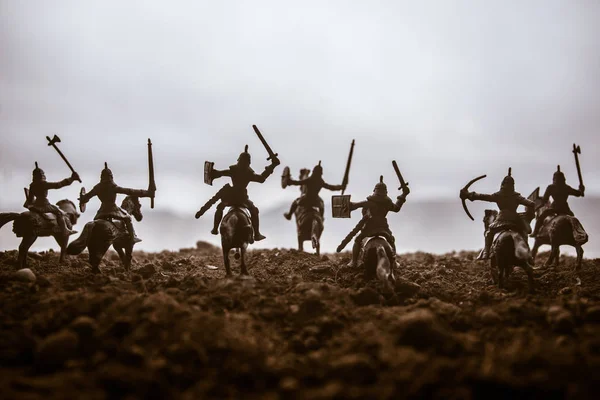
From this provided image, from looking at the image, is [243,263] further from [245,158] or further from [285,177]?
[285,177]

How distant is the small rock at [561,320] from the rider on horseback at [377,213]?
3627 mm

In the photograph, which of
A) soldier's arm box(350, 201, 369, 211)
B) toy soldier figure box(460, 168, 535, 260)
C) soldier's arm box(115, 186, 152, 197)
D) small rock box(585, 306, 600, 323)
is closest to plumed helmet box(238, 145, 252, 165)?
soldier's arm box(115, 186, 152, 197)

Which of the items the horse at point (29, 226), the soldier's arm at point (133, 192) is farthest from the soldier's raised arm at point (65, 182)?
the soldier's arm at point (133, 192)

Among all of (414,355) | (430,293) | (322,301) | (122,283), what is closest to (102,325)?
(122,283)

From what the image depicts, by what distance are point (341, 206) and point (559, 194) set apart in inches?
259

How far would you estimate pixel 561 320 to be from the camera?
5938 millimetres

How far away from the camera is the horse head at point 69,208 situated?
42.8 feet

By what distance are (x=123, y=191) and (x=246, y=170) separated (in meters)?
2.99

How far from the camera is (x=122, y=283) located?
7.85m

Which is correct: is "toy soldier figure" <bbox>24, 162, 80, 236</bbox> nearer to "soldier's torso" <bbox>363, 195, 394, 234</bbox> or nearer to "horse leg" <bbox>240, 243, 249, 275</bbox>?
"horse leg" <bbox>240, 243, 249, 275</bbox>

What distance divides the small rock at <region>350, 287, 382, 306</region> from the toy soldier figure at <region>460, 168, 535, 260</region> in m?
3.44

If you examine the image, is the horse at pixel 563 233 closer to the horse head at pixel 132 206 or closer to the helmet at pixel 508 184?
the helmet at pixel 508 184

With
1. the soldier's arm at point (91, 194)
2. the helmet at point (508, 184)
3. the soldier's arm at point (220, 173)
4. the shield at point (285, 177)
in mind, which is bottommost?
the helmet at point (508, 184)

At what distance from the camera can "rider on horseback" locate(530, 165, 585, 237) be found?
38.4 feet
